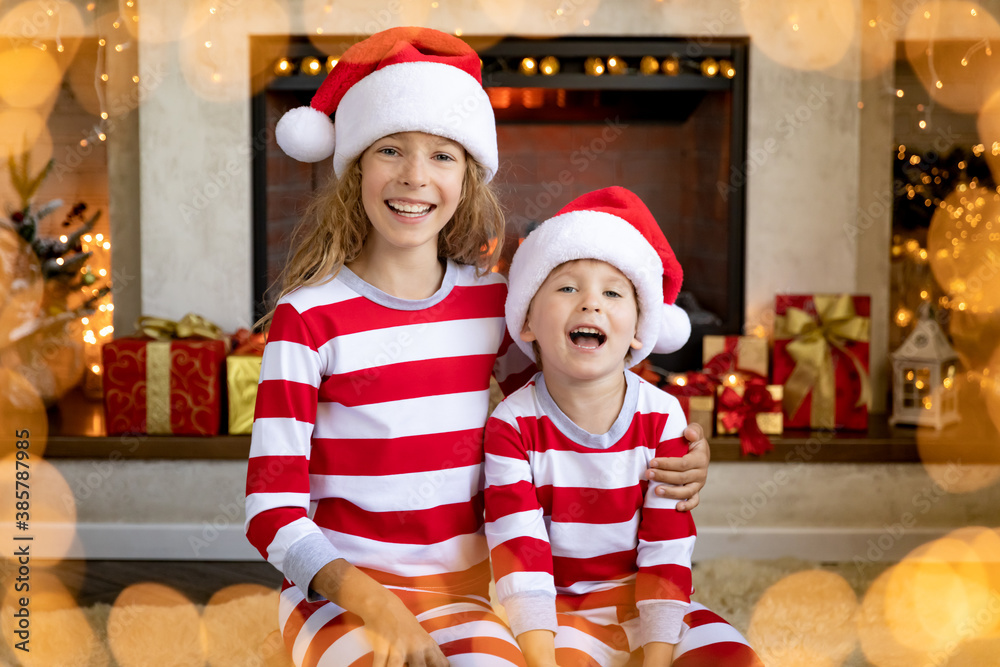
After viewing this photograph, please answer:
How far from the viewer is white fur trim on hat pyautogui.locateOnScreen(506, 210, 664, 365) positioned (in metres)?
1.20

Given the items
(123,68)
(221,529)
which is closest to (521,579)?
(221,529)

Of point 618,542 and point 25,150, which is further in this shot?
point 25,150

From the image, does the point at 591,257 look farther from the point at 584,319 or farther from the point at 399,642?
the point at 399,642

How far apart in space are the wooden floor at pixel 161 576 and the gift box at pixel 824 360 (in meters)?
1.63

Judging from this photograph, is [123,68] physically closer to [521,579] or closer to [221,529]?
[221,529]

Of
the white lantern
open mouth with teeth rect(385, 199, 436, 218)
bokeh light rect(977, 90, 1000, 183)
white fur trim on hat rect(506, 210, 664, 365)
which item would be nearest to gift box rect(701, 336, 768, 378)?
the white lantern

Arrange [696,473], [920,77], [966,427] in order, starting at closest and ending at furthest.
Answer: [696,473] < [966,427] < [920,77]

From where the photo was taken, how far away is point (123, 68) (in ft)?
9.45

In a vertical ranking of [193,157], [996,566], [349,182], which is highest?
[193,157]

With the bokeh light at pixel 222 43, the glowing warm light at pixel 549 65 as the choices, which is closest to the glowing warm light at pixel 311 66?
the bokeh light at pixel 222 43

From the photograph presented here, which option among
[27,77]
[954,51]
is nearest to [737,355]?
[954,51]

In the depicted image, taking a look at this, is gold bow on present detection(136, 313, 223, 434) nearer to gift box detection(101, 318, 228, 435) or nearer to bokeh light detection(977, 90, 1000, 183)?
gift box detection(101, 318, 228, 435)

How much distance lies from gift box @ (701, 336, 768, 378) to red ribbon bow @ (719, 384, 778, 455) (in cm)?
8

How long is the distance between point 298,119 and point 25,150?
2671 millimetres
